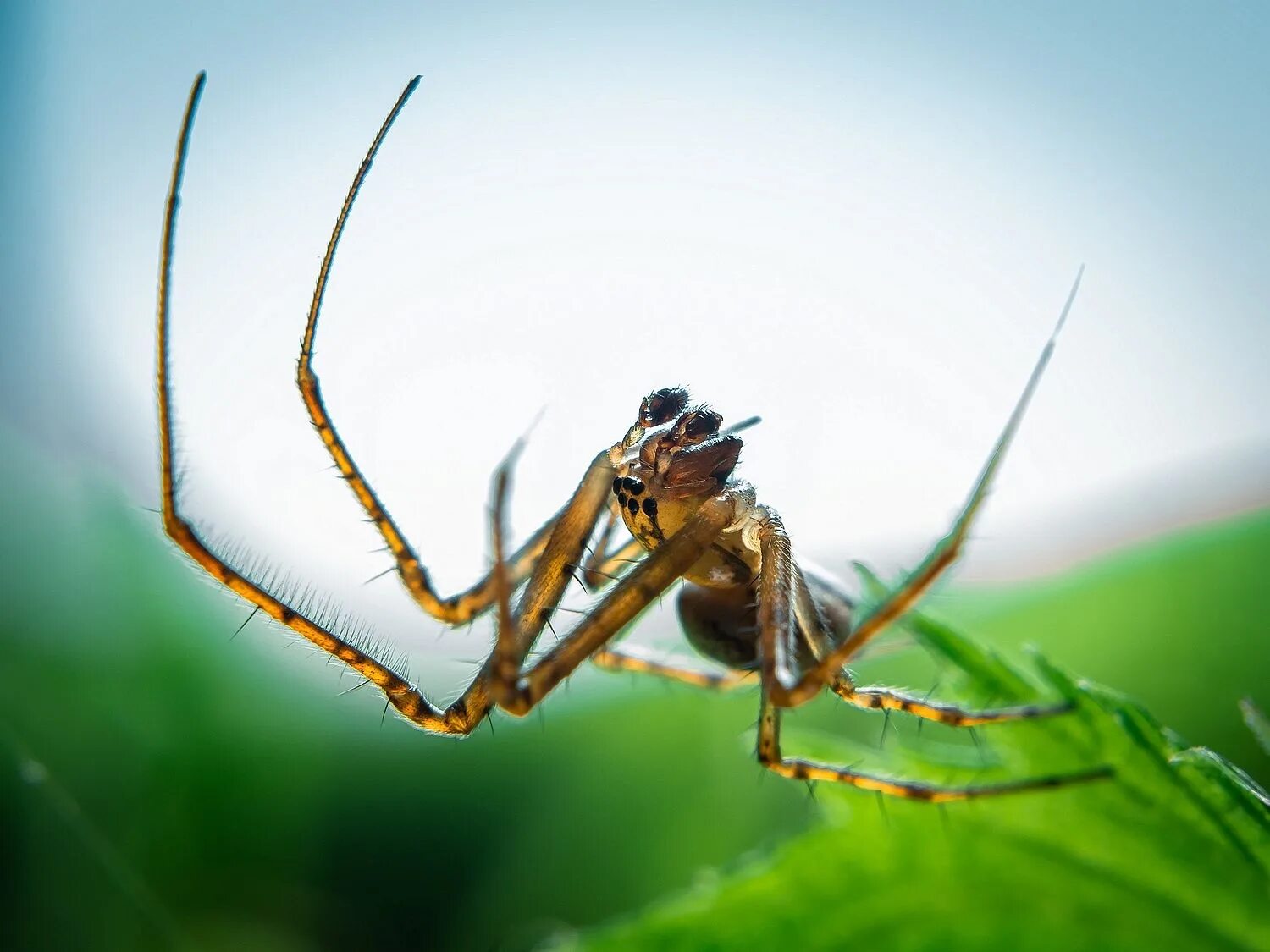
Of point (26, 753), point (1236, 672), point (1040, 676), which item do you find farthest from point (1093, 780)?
point (26, 753)

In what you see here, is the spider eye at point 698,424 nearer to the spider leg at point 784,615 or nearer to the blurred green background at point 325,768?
the spider leg at point 784,615

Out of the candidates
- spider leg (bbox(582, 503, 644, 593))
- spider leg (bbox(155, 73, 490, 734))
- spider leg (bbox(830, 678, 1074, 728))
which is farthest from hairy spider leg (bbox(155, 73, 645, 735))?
spider leg (bbox(830, 678, 1074, 728))

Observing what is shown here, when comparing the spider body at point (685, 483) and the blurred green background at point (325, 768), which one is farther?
the blurred green background at point (325, 768)

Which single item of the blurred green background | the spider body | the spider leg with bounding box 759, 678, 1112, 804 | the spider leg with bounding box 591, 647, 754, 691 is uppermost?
the spider body

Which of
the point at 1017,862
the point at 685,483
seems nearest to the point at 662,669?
the point at 685,483

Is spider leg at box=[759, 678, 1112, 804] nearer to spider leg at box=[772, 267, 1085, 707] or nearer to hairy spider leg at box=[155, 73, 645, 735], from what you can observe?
spider leg at box=[772, 267, 1085, 707]

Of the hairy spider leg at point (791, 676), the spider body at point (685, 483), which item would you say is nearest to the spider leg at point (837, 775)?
the hairy spider leg at point (791, 676)

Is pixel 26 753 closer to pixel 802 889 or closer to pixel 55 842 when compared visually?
pixel 55 842
